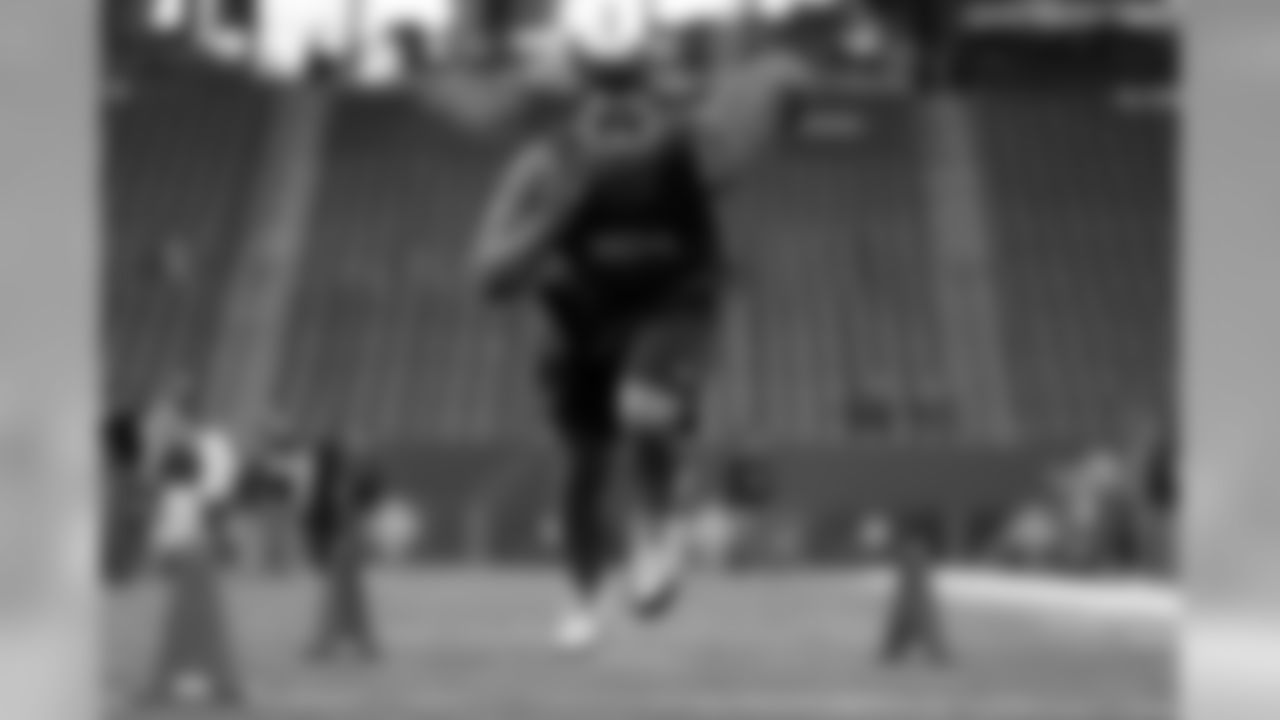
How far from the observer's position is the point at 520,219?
479 centimetres

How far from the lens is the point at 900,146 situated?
22.0 feet

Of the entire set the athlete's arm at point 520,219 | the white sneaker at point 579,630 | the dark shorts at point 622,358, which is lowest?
the white sneaker at point 579,630

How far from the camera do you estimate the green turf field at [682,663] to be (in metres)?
4.30

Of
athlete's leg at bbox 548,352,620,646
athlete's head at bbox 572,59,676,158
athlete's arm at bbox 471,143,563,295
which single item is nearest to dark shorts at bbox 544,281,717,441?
athlete's leg at bbox 548,352,620,646

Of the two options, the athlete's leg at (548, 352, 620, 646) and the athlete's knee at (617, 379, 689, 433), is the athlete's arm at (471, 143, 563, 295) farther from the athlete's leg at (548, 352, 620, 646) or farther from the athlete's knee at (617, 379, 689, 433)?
the athlete's knee at (617, 379, 689, 433)

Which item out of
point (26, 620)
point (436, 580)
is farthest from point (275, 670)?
point (26, 620)

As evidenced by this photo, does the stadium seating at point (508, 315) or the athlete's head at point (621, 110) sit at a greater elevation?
the athlete's head at point (621, 110)

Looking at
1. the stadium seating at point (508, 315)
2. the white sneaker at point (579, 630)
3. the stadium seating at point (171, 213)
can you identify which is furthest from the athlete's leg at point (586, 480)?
the stadium seating at point (171, 213)

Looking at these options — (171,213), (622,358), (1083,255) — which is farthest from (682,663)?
(1083,255)

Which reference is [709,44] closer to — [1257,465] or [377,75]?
[377,75]

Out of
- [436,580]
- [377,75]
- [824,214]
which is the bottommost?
[436,580]

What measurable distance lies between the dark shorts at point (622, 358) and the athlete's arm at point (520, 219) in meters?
0.16

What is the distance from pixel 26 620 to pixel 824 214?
17.3ft

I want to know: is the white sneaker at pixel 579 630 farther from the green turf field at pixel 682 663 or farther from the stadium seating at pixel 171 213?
the stadium seating at pixel 171 213
